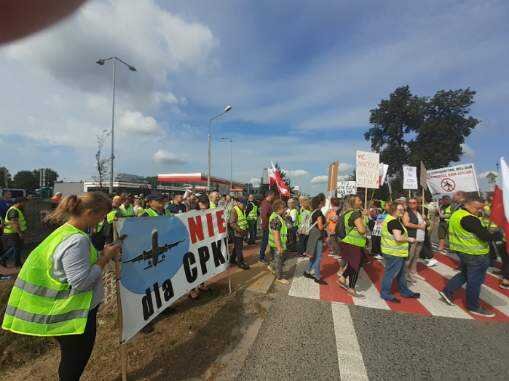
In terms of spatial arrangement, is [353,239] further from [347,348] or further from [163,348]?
[163,348]

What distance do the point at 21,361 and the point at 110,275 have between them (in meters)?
1.36

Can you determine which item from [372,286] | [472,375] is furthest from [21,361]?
[372,286]

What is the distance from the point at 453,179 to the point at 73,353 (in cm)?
1099

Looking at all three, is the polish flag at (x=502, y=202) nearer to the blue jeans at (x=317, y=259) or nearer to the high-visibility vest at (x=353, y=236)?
the high-visibility vest at (x=353, y=236)

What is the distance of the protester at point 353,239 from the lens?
505 centimetres

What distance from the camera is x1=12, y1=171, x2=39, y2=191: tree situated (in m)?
85.5

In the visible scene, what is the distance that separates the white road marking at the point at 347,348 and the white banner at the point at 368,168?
616 cm

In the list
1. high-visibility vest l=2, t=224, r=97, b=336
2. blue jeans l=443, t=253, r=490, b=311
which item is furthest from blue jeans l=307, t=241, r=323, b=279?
high-visibility vest l=2, t=224, r=97, b=336

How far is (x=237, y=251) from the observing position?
22.3ft

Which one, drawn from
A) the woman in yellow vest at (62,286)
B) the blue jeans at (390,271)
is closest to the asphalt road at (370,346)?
the blue jeans at (390,271)

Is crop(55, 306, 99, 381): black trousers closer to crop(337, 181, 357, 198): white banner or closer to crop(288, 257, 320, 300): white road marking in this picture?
crop(288, 257, 320, 300): white road marking

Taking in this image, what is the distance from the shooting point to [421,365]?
3143mm

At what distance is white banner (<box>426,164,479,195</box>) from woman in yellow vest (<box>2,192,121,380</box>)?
33.3 feet

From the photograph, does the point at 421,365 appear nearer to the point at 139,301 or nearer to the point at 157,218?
the point at 139,301
